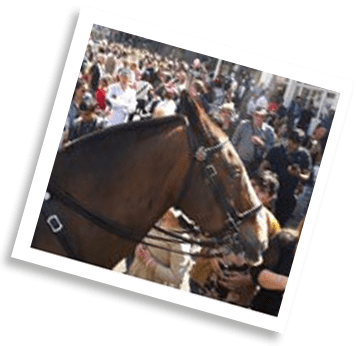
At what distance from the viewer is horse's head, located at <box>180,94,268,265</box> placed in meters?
5.48

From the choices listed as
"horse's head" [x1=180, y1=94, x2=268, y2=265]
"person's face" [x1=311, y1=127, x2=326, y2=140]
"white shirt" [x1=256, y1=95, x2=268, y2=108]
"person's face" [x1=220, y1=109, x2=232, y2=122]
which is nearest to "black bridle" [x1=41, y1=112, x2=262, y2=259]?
"horse's head" [x1=180, y1=94, x2=268, y2=265]

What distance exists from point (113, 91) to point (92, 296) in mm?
954

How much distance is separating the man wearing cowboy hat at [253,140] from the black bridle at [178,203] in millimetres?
84

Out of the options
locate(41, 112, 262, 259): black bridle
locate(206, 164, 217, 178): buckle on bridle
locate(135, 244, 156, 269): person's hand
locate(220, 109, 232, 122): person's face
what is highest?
locate(220, 109, 232, 122): person's face

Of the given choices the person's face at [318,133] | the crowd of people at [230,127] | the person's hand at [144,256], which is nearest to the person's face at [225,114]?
the crowd of people at [230,127]

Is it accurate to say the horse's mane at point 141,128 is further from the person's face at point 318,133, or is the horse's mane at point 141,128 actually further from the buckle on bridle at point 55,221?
the person's face at point 318,133

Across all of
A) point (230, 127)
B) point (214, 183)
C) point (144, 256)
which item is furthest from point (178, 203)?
point (230, 127)

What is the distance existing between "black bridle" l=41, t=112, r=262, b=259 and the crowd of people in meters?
0.08

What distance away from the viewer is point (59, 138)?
5.46m

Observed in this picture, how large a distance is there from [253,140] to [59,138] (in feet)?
2.94

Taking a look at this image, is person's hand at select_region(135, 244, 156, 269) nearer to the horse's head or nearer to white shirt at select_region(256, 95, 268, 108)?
the horse's head

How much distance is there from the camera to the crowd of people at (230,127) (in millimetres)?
5465

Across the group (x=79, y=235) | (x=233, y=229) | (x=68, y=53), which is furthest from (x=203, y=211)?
(x=68, y=53)

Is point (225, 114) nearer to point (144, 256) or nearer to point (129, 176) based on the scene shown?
point (129, 176)
